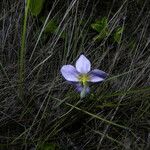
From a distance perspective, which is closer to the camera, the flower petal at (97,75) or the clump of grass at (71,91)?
the flower petal at (97,75)

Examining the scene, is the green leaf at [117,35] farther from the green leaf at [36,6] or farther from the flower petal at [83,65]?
the flower petal at [83,65]

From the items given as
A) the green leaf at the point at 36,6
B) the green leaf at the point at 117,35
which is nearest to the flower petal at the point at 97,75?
the green leaf at the point at 117,35

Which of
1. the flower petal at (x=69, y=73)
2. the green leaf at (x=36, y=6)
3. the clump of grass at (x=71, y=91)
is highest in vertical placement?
the green leaf at (x=36, y=6)

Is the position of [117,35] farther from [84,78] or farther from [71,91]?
[84,78]

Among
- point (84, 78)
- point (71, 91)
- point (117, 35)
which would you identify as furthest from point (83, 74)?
point (117, 35)

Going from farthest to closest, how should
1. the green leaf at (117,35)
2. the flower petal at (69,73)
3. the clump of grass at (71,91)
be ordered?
the green leaf at (117,35), the clump of grass at (71,91), the flower petal at (69,73)

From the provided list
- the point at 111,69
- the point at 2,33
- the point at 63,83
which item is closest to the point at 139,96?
the point at 111,69
